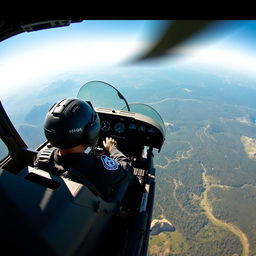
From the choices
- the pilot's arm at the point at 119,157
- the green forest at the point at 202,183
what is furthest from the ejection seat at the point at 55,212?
the green forest at the point at 202,183

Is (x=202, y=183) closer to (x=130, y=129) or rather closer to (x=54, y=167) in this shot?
(x=130, y=129)

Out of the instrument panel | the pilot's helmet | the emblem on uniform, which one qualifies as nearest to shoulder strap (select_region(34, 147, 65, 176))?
the pilot's helmet

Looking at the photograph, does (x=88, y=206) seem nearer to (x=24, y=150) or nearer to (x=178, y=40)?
(x=178, y=40)

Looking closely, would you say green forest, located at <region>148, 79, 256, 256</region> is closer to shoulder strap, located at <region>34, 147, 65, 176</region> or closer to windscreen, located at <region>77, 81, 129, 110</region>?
windscreen, located at <region>77, 81, 129, 110</region>

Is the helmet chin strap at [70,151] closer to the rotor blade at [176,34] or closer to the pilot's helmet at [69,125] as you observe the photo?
the pilot's helmet at [69,125]

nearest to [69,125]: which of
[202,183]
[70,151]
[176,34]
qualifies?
[70,151]
